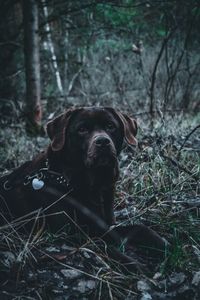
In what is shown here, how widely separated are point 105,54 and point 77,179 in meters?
7.90

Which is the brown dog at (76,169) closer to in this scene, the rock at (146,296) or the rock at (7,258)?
the rock at (7,258)

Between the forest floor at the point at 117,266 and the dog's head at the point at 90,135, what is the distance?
1.76ft

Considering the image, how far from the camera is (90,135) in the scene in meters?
3.85

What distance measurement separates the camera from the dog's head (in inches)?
146

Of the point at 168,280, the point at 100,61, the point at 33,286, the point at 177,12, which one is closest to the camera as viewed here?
the point at 33,286

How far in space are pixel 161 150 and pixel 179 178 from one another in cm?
69

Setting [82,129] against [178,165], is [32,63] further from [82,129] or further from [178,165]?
[82,129]

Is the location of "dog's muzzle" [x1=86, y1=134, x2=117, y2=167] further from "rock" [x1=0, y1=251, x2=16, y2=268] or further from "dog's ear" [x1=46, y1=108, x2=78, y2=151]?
"rock" [x1=0, y1=251, x2=16, y2=268]

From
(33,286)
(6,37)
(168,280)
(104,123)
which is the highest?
(104,123)

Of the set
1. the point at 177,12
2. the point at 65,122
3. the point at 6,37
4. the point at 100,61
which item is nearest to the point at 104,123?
the point at 65,122

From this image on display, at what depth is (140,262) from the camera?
136 inches

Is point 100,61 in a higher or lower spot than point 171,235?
lower

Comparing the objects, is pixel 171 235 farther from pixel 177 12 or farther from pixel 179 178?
pixel 177 12

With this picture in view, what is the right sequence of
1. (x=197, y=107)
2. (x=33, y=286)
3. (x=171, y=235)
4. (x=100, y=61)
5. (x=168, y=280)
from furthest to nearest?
(x=100, y=61) < (x=197, y=107) < (x=171, y=235) < (x=168, y=280) < (x=33, y=286)
